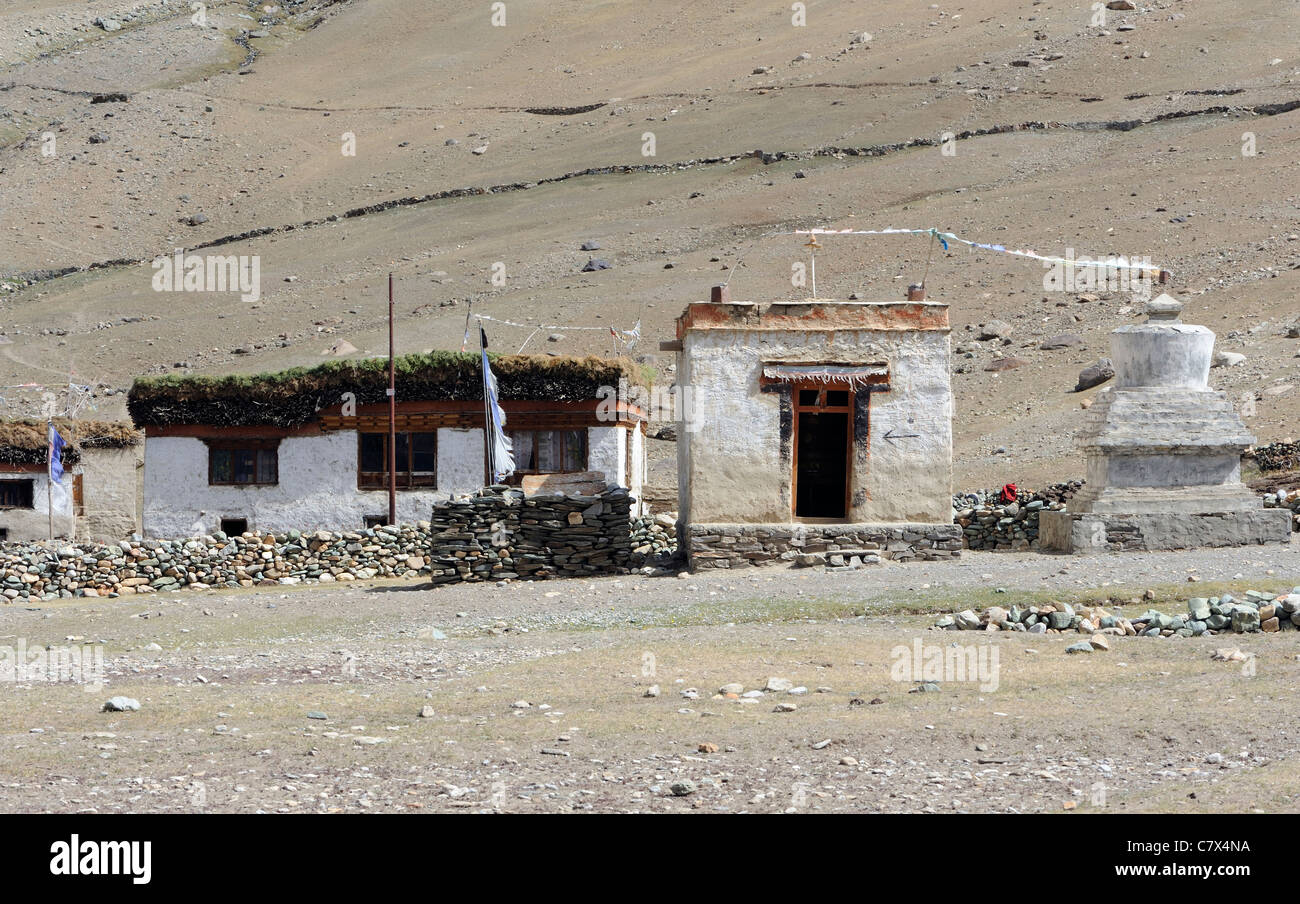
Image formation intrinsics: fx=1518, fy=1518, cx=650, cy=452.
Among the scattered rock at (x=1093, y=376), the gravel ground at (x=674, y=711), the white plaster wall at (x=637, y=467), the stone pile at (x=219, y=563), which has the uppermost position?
the scattered rock at (x=1093, y=376)

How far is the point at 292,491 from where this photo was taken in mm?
31781

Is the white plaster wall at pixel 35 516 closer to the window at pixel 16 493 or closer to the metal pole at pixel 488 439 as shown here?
the window at pixel 16 493

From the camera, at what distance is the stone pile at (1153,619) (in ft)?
51.0

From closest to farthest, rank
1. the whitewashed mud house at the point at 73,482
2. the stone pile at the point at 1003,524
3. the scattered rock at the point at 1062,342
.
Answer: the stone pile at the point at 1003,524, the whitewashed mud house at the point at 73,482, the scattered rock at the point at 1062,342

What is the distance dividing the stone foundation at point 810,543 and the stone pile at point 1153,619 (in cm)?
545

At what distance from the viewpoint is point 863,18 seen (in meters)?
99.1

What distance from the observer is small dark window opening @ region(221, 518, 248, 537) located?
32.1m

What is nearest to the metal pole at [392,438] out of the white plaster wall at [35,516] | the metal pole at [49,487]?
the metal pole at [49,487]

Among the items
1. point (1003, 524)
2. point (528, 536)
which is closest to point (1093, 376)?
point (1003, 524)

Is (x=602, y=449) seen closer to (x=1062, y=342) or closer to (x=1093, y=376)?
(x=1093, y=376)

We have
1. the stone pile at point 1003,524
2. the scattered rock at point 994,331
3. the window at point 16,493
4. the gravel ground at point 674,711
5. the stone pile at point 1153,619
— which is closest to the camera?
the gravel ground at point 674,711

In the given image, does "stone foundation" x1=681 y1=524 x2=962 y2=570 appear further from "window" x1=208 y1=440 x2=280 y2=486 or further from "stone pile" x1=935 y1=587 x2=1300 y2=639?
"window" x1=208 y1=440 x2=280 y2=486

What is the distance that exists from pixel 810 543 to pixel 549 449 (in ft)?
32.7

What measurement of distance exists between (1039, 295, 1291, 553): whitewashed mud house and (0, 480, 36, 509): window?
22420mm
